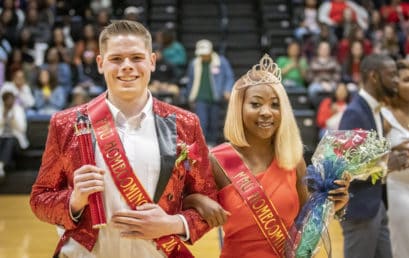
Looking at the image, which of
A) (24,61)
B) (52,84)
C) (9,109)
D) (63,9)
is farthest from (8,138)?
(63,9)

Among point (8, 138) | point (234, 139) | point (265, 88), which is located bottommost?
point (8, 138)

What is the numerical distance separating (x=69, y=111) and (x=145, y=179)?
1.17 ft

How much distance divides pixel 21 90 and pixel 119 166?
8.32 m

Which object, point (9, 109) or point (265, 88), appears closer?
point (265, 88)

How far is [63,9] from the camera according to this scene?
→ 1302cm

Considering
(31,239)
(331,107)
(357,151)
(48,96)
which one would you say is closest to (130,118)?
(357,151)

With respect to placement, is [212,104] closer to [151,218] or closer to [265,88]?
[265,88]

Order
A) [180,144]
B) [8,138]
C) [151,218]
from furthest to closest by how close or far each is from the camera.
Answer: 1. [8,138]
2. [180,144]
3. [151,218]

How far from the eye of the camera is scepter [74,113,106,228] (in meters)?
2.18

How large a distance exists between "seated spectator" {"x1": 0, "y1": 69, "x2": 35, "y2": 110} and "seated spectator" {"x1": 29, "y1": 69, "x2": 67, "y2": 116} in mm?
102

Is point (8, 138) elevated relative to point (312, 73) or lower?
lower

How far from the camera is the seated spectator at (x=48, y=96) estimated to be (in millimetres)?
10039

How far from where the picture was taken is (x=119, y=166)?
2.25 m

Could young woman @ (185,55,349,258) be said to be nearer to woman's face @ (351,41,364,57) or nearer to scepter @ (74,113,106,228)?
scepter @ (74,113,106,228)
